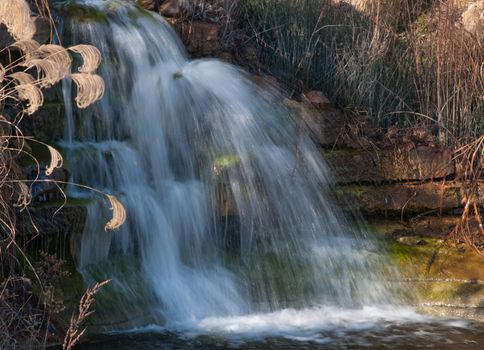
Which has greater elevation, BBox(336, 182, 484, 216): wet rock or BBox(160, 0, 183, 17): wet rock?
BBox(160, 0, 183, 17): wet rock

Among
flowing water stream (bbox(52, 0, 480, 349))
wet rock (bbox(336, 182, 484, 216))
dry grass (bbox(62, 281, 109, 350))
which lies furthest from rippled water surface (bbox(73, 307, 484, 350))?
wet rock (bbox(336, 182, 484, 216))

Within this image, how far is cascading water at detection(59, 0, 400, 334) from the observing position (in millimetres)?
5543

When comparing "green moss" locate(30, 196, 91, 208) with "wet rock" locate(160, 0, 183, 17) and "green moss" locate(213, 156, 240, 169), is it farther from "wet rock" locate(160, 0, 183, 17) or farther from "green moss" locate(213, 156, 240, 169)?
"wet rock" locate(160, 0, 183, 17)

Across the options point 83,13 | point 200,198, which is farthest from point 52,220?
point 83,13

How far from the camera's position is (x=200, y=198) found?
6.04 metres

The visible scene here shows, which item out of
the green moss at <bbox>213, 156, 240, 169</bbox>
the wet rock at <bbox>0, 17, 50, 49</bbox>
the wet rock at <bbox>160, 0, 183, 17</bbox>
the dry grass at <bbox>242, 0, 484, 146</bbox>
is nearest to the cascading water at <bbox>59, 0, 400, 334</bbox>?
the green moss at <bbox>213, 156, 240, 169</bbox>

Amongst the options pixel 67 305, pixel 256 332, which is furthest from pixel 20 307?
pixel 256 332

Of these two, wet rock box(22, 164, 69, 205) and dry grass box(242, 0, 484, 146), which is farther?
dry grass box(242, 0, 484, 146)

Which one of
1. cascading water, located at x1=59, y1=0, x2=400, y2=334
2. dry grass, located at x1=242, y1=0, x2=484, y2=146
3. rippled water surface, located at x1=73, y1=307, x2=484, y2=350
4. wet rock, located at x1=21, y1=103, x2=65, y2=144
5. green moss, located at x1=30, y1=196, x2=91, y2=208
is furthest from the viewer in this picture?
dry grass, located at x1=242, y1=0, x2=484, y2=146

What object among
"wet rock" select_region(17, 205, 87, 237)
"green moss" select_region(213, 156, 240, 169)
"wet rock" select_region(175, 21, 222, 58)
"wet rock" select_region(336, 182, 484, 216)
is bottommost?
"wet rock" select_region(336, 182, 484, 216)

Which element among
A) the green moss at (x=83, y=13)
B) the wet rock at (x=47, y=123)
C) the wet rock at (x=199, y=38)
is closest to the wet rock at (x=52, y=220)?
the wet rock at (x=47, y=123)

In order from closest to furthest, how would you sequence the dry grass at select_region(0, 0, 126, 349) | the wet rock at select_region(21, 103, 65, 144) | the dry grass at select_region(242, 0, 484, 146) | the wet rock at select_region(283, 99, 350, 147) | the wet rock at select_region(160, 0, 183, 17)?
the dry grass at select_region(0, 0, 126, 349)
the wet rock at select_region(21, 103, 65, 144)
the wet rock at select_region(283, 99, 350, 147)
the dry grass at select_region(242, 0, 484, 146)
the wet rock at select_region(160, 0, 183, 17)

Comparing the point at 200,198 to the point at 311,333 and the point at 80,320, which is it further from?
the point at 80,320

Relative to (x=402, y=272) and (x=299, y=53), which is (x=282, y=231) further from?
(x=299, y=53)
